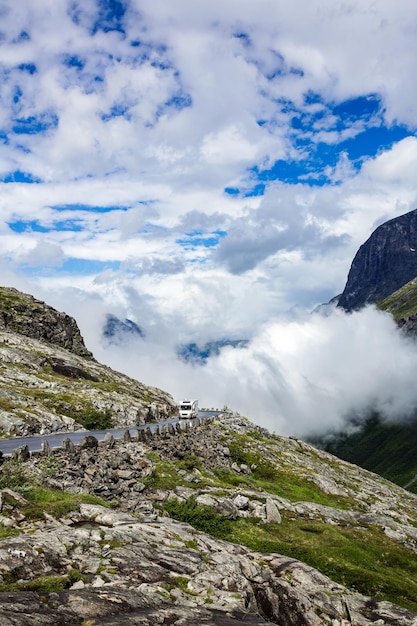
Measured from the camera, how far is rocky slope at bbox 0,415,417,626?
17047mm

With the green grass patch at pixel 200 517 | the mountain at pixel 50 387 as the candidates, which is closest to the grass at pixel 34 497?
the green grass patch at pixel 200 517

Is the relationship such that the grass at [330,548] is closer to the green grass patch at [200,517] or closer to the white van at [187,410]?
the green grass patch at [200,517]

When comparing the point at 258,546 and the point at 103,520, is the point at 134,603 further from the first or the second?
the point at 258,546

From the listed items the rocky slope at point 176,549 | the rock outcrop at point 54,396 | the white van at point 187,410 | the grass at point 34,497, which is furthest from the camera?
the white van at point 187,410

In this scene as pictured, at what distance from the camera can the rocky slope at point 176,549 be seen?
55.9ft

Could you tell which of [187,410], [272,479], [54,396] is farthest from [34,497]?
[187,410]

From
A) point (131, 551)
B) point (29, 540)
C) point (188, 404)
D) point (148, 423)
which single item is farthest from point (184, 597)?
point (188, 404)

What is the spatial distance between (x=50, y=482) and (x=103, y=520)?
825cm

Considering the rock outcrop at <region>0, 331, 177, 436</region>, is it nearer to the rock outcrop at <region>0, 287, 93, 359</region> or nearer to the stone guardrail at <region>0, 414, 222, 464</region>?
the rock outcrop at <region>0, 287, 93, 359</region>

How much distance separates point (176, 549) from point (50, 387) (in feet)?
274

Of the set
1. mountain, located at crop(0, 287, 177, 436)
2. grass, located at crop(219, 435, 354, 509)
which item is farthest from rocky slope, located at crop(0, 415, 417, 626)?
mountain, located at crop(0, 287, 177, 436)

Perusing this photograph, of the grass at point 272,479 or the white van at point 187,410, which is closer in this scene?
the grass at point 272,479

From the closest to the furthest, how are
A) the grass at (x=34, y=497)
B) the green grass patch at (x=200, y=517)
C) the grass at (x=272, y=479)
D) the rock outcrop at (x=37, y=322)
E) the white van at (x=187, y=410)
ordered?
the grass at (x=34, y=497), the green grass patch at (x=200, y=517), the grass at (x=272, y=479), the white van at (x=187, y=410), the rock outcrop at (x=37, y=322)

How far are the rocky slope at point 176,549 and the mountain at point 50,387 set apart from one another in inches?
1194
